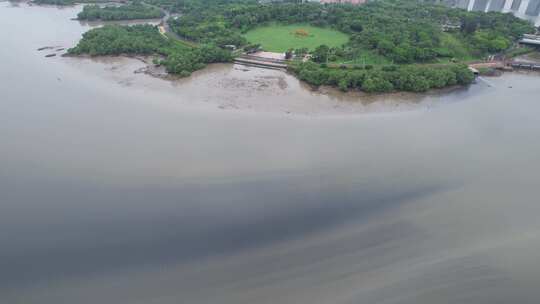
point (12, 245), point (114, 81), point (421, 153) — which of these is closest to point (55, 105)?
point (114, 81)

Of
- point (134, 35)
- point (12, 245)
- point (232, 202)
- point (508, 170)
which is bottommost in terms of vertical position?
point (12, 245)

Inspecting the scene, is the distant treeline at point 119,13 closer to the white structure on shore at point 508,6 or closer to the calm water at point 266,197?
the calm water at point 266,197

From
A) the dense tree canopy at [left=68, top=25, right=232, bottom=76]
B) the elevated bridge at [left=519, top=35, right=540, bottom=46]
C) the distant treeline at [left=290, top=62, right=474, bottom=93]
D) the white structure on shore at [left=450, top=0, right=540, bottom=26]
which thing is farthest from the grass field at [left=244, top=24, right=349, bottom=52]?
the white structure on shore at [left=450, top=0, right=540, bottom=26]

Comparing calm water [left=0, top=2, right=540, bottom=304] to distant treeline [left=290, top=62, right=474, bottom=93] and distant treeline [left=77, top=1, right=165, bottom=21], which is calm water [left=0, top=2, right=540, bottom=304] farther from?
distant treeline [left=77, top=1, right=165, bottom=21]

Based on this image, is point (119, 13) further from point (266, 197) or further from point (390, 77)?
point (266, 197)

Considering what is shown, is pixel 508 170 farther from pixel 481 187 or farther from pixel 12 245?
pixel 12 245

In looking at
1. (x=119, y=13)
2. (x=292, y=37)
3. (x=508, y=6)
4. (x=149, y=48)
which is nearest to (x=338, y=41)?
(x=292, y=37)
